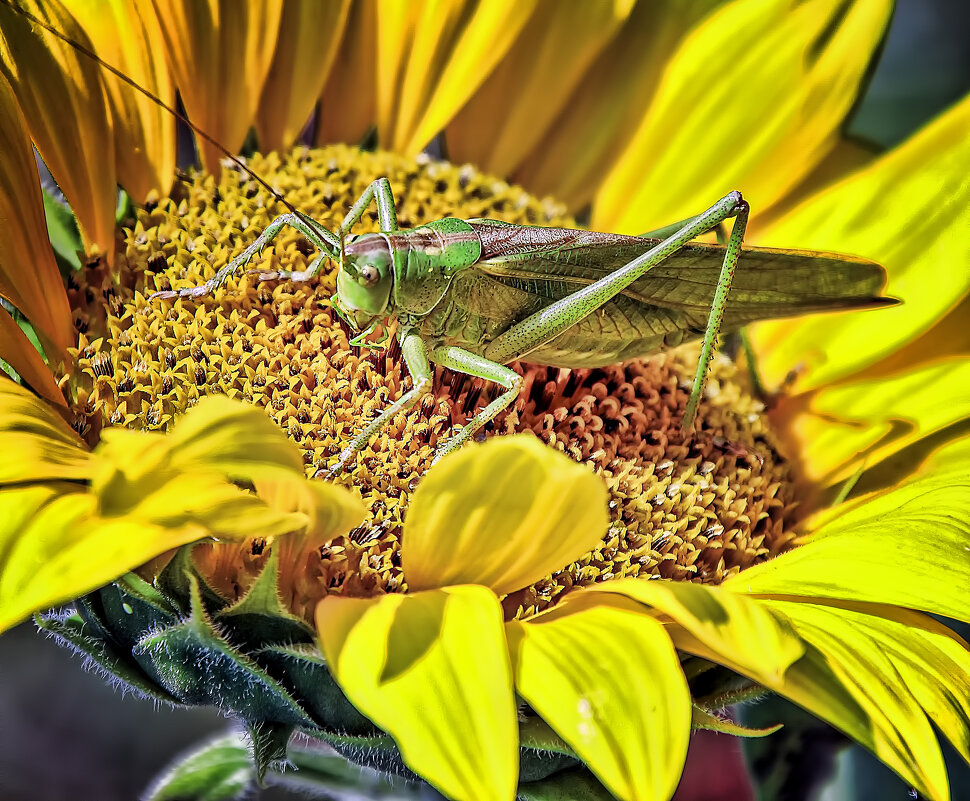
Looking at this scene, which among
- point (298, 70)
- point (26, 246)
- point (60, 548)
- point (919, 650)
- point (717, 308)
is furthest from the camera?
point (298, 70)

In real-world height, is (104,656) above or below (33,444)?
below

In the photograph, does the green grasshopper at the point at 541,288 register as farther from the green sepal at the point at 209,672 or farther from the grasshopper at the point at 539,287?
the green sepal at the point at 209,672

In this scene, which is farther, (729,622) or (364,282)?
(364,282)

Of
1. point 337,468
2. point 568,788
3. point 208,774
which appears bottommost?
point 208,774

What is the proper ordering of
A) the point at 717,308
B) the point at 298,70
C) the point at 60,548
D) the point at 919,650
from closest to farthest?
1. the point at 60,548
2. the point at 919,650
3. the point at 717,308
4. the point at 298,70

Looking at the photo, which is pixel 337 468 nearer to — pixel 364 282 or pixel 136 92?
pixel 364 282

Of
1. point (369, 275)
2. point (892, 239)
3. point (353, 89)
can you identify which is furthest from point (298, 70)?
point (892, 239)

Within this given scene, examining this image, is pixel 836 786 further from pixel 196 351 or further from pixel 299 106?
pixel 299 106
